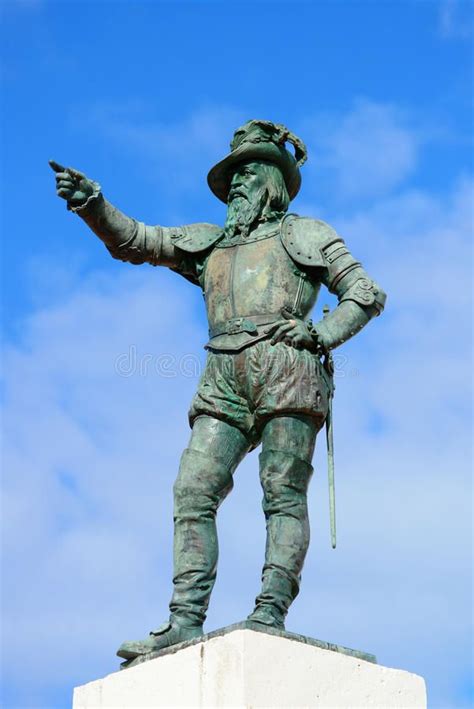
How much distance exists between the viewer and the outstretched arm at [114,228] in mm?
8320

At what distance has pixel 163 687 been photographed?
282 inches

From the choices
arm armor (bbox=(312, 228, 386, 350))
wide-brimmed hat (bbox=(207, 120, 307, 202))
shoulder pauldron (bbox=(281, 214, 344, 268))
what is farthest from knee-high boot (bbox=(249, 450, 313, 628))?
wide-brimmed hat (bbox=(207, 120, 307, 202))

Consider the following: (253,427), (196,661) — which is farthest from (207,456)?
(196,661)

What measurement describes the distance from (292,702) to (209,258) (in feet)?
9.59

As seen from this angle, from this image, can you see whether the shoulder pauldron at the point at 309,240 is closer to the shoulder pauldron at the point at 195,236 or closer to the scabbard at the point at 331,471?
the shoulder pauldron at the point at 195,236

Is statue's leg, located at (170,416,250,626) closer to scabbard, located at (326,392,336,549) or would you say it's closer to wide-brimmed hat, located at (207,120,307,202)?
scabbard, located at (326,392,336,549)

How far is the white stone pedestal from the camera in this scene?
689cm

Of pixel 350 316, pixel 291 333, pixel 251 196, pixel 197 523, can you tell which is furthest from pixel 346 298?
pixel 197 523

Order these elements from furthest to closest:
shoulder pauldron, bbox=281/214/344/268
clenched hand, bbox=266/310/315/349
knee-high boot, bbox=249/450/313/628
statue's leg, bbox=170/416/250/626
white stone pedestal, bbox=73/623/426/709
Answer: shoulder pauldron, bbox=281/214/344/268
clenched hand, bbox=266/310/315/349
statue's leg, bbox=170/416/250/626
knee-high boot, bbox=249/450/313/628
white stone pedestal, bbox=73/623/426/709

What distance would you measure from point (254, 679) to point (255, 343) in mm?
2064

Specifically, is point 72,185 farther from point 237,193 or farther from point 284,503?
point 284,503

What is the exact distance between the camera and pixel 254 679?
270 inches

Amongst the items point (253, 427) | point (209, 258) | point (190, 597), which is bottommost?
point (190, 597)

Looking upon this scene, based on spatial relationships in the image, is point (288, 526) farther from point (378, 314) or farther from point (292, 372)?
point (378, 314)
